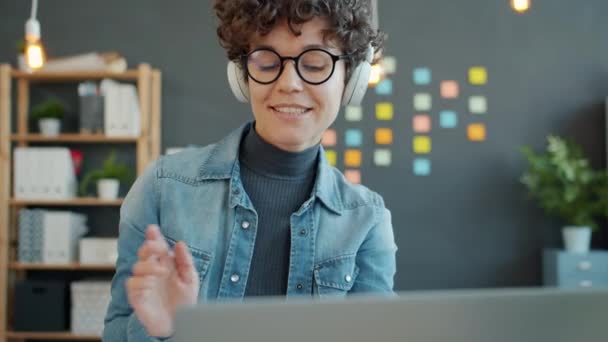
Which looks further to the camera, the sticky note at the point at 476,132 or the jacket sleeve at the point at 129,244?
the sticky note at the point at 476,132

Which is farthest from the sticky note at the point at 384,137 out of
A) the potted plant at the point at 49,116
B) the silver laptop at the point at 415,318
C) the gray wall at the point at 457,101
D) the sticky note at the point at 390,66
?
the silver laptop at the point at 415,318

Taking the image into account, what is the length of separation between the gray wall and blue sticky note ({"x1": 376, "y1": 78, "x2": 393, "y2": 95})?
0.16ft

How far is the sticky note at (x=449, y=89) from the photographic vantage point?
15.2 ft

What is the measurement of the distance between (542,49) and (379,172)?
1.37 metres

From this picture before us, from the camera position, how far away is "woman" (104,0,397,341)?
3.53 ft

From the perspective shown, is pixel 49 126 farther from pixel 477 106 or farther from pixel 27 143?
pixel 477 106

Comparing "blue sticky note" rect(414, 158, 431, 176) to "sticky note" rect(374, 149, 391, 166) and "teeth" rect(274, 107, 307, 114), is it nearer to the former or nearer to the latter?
"sticky note" rect(374, 149, 391, 166)

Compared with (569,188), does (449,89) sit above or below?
above

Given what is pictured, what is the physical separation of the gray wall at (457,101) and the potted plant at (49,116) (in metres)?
0.28

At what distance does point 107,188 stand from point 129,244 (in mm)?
3421

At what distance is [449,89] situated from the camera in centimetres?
463

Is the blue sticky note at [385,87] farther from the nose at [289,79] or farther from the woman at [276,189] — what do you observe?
the nose at [289,79]

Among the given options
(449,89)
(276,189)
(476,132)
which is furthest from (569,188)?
(276,189)

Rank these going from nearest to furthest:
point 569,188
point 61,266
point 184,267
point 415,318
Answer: point 415,318 < point 184,267 < point 569,188 < point 61,266
